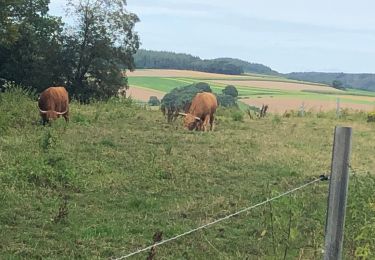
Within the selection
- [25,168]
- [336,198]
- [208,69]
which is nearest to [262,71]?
[208,69]

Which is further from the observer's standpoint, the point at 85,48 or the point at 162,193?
the point at 85,48

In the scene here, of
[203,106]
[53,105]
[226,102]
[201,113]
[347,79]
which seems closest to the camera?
[53,105]

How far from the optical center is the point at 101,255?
573 centimetres

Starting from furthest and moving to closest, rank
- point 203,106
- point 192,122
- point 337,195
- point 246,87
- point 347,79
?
point 347,79 < point 246,87 < point 203,106 < point 192,122 < point 337,195

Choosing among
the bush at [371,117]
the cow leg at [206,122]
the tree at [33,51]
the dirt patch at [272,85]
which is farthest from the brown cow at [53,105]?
the dirt patch at [272,85]

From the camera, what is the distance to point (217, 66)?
56.6 metres

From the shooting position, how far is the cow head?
1755 centimetres

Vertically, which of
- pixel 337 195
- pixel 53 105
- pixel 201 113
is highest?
pixel 337 195

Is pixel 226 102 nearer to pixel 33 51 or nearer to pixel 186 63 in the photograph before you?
pixel 33 51

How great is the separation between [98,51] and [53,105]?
1131 centimetres

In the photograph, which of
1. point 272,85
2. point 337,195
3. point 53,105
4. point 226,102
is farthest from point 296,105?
point 337,195

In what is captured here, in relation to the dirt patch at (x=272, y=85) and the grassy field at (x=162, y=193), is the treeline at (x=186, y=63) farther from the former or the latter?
the grassy field at (x=162, y=193)

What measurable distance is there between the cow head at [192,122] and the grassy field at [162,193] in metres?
1.82

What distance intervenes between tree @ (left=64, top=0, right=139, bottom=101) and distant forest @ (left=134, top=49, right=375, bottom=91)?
1036 inches
